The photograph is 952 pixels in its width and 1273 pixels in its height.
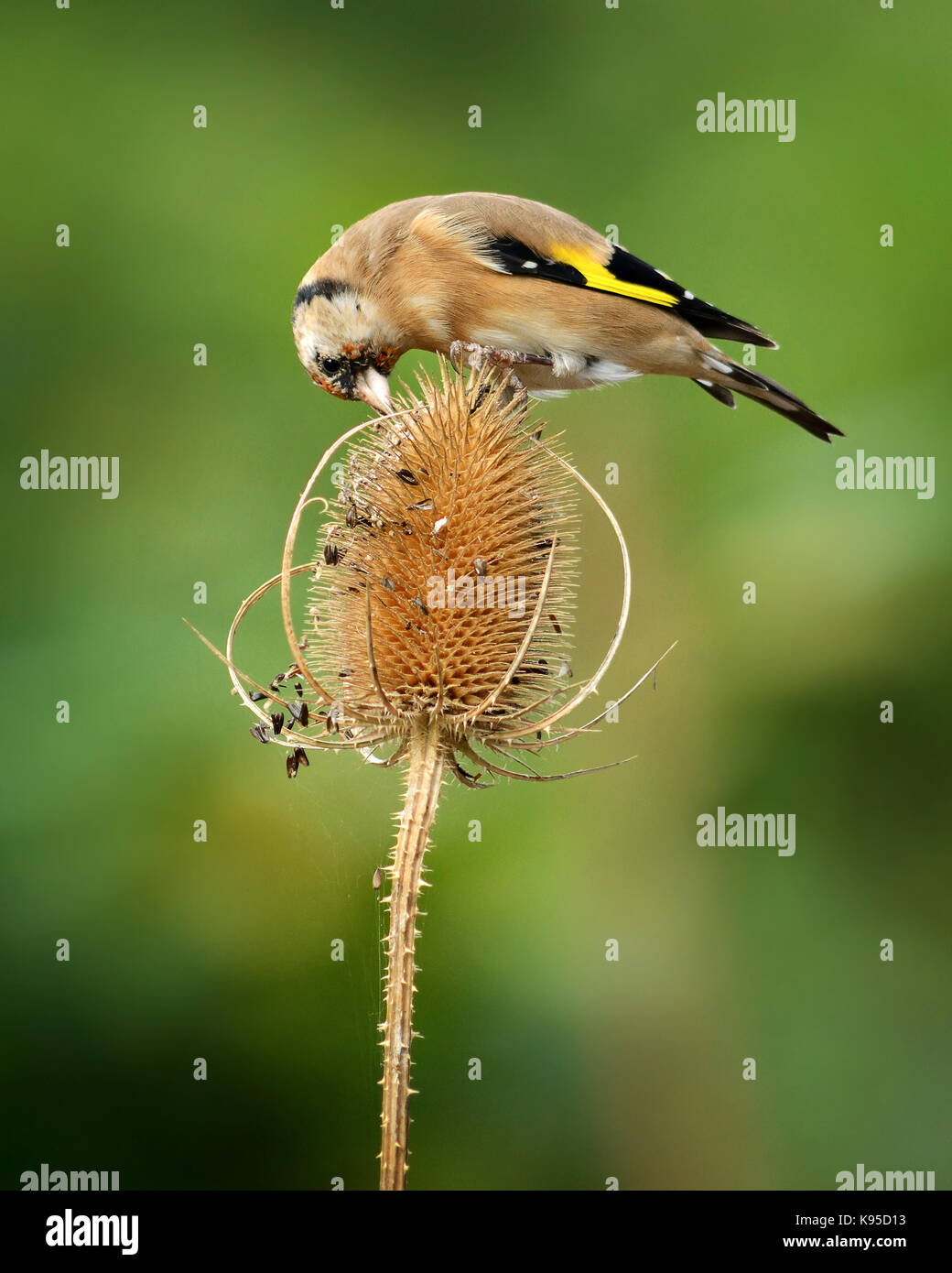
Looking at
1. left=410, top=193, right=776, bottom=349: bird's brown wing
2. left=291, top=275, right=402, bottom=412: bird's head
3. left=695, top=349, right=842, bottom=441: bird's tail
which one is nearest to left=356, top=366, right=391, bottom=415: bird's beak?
left=291, top=275, right=402, bottom=412: bird's head

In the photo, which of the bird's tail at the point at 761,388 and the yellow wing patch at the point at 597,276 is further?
the bird's tail at the point at 761,388

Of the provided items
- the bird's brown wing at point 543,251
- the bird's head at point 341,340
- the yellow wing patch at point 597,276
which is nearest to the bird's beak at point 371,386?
the bird's head at point 341,340

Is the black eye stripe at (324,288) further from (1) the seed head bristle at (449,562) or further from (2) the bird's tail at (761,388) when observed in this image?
(2) the bird's tail at (761,388)

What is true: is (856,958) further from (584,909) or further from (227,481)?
(227,481)

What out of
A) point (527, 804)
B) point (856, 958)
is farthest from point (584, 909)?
point (856, 958)

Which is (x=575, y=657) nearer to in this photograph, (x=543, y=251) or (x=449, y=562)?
(x=543, y=251)

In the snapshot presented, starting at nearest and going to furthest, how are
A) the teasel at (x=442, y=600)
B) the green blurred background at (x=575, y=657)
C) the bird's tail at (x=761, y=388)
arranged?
the teasel at (x=442, y=600), the bird's tail at (x=761, y=388), the green blurred background at (x=575, y=657)

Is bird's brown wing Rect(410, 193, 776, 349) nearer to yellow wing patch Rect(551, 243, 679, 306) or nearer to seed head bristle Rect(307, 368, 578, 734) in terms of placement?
yellow wing patch Rect(551, 243, 679, 306)

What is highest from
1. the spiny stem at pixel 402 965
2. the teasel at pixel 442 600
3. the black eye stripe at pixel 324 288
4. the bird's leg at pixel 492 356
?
the black eye stripe at pixel 324 288

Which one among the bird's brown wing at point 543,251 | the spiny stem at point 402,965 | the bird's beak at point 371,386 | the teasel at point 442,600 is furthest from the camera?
the bird's brown wing at point 543,251
